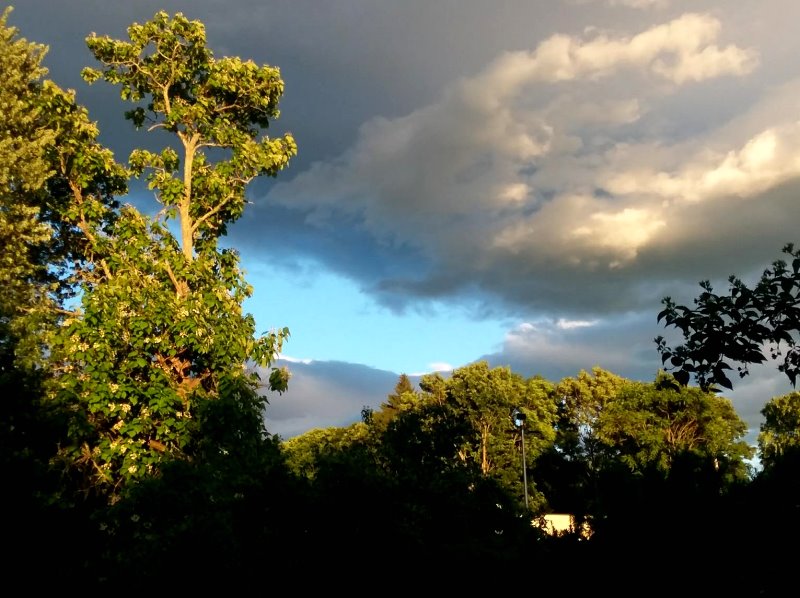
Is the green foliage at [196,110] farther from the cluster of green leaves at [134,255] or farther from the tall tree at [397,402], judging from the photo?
the tall tree at [397,402]

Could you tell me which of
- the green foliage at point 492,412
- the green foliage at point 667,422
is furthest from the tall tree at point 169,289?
the green foliage at point 667,422

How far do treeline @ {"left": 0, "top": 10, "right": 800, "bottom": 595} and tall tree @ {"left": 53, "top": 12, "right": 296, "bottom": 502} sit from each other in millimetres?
70

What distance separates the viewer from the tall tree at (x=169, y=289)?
17.5m

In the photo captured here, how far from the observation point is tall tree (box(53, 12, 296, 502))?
1755 cm

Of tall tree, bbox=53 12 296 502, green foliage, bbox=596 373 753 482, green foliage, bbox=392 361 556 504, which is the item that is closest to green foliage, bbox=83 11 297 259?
tall tree, bbox=53 12 296 502

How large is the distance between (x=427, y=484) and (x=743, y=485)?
816cm

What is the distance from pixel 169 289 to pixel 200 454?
487 centimetres

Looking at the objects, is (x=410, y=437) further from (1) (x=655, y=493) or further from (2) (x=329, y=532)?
(1) (x=655, y=493)

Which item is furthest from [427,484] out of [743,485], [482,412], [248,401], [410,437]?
[482,412]

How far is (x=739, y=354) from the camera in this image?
16.5 feet

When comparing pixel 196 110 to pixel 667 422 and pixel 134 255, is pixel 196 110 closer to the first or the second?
pixel 134 255

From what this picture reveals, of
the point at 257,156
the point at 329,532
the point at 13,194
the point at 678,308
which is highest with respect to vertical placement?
the point at 257,156

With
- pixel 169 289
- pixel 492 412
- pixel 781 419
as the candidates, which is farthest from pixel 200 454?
pixel 781 419

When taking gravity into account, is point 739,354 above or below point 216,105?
below
